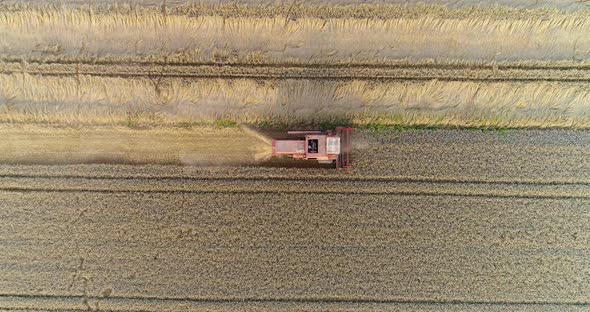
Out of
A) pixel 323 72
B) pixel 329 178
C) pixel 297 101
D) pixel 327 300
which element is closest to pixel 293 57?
pixel 323 72

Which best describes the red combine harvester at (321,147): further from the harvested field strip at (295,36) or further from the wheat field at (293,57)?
the harvested field strip at (295,36)

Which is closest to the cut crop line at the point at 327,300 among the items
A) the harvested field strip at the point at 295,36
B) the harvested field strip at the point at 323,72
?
the harvested field strip at the point at 323,72

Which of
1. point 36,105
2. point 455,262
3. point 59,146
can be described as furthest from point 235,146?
point 455,262

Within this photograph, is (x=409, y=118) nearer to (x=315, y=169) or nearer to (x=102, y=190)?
(x=315, y=169)

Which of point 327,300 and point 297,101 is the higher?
point 297,101

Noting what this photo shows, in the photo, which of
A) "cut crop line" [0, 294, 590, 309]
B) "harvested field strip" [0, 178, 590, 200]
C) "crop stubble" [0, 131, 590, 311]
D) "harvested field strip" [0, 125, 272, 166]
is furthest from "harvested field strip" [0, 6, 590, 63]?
"cut crop line" [0, 294, 590, 309]

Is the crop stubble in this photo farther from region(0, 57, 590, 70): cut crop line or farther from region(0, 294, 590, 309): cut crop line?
region(0, 57, 590, 70): cut crop line

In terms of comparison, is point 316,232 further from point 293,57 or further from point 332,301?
point 293,57
